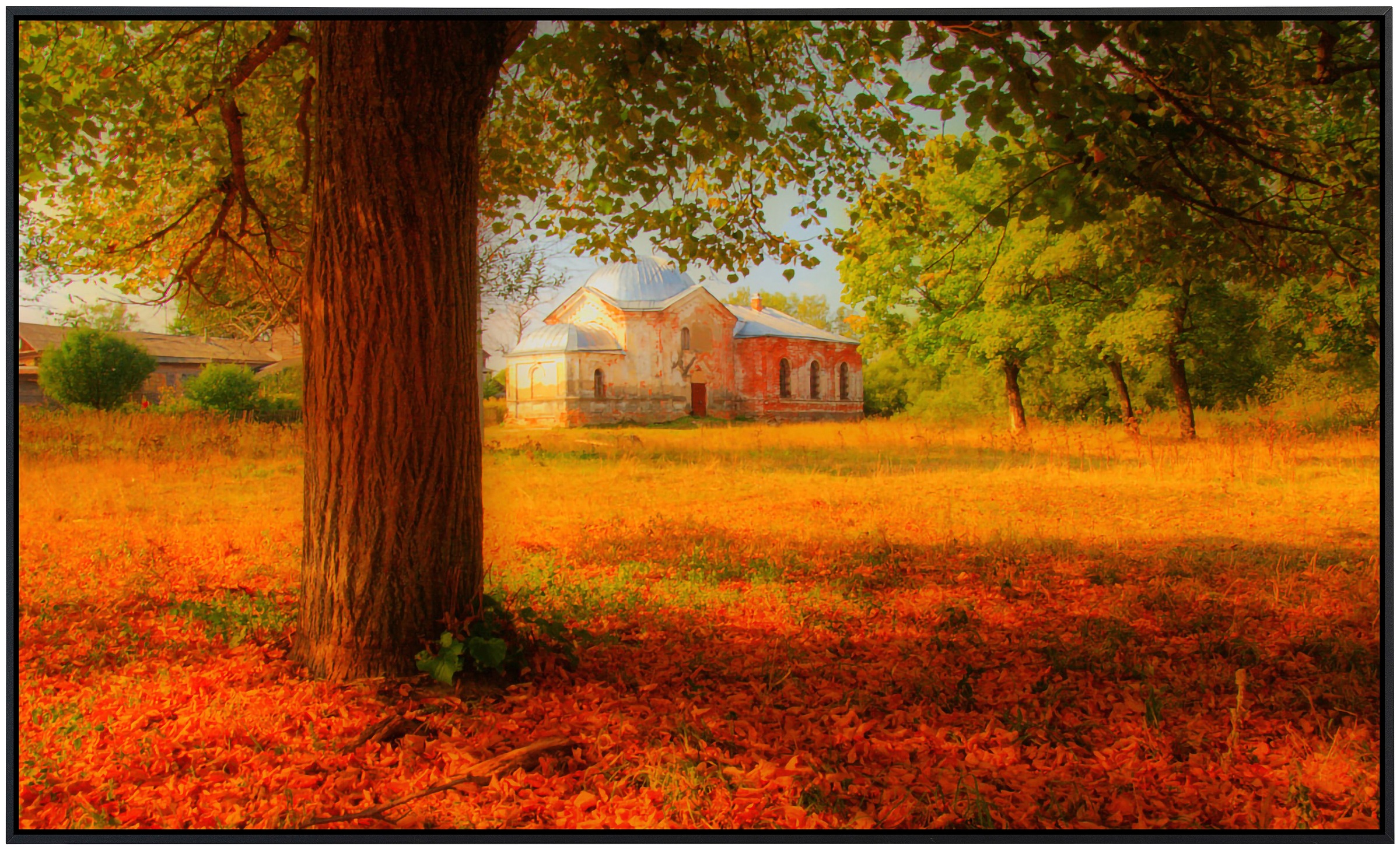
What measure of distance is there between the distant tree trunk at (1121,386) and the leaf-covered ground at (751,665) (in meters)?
1.33

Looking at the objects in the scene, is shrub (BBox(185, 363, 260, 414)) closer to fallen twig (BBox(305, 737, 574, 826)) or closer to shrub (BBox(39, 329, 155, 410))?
shrub (BBox(39, 329, 155, 410))

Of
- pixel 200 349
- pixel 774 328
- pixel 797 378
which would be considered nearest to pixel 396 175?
pixel 200 349

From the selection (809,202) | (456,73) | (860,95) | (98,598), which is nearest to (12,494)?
(98,598)

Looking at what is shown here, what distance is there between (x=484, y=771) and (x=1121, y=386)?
831cm

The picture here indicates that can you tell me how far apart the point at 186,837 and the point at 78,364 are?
4.19 metres

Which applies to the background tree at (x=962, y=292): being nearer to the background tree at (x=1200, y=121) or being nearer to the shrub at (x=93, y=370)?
the background tree at (x=1200, y=121)

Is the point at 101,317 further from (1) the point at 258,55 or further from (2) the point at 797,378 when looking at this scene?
(2) the point at 797,378

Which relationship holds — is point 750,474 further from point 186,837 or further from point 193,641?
point 186,837

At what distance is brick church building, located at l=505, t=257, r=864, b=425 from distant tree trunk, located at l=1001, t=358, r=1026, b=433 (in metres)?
1.67

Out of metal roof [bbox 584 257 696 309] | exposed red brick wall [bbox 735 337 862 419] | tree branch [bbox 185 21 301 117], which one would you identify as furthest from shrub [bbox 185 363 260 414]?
exposed red brick wall [bbox 735 337 862 419]

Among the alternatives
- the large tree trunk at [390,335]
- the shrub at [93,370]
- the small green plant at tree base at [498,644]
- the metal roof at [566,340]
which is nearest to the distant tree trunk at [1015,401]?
the metal roof at [566,340]

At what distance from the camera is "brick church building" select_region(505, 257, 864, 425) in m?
9.84

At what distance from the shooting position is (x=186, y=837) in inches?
87.1

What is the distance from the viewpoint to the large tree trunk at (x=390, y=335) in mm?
2818
